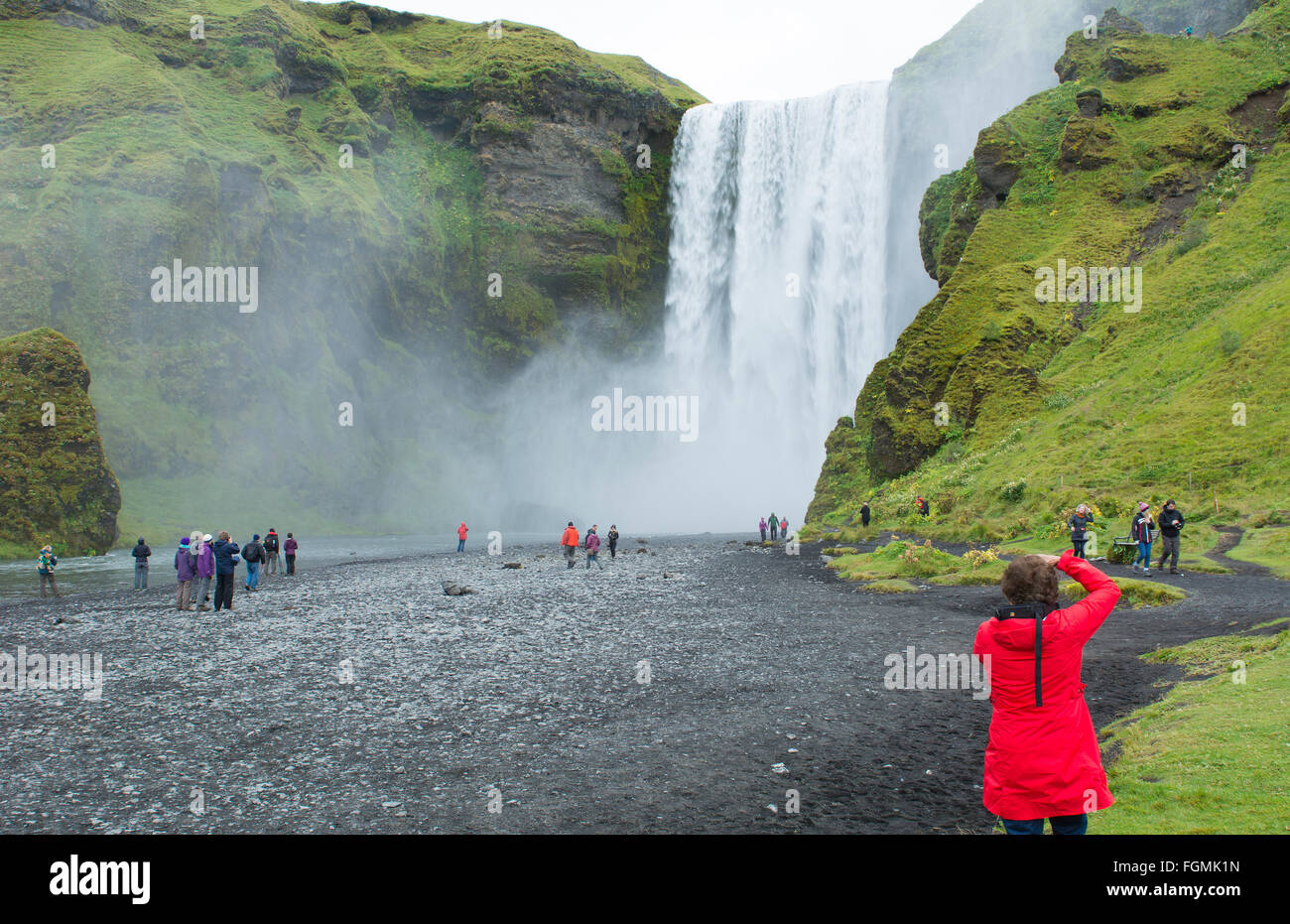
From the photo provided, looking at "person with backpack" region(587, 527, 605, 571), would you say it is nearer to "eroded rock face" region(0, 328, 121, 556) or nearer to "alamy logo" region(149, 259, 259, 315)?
"eroded rock face" region(0, 328, 121, 556)

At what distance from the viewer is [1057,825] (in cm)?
471

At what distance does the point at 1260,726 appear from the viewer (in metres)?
7.37

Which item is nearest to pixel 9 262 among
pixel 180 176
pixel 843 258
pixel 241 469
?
pixel 180 176

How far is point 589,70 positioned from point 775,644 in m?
86.2

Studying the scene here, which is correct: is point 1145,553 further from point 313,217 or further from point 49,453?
point 313,217

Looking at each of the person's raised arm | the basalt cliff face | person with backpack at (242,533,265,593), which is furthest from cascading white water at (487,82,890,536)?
the person's raised arm

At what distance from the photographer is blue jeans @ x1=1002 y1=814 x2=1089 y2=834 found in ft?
15.2

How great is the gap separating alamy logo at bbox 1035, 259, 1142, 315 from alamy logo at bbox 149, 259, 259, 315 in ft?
211

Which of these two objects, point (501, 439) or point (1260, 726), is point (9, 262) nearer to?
point (501, 439)

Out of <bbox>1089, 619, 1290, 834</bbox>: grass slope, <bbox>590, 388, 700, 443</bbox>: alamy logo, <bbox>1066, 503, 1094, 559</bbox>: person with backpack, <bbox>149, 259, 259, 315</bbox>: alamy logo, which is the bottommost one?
<bbox>1089, 619, 1290, 834</bbox>: grass slope

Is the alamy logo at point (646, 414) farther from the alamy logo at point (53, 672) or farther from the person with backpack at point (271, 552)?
the alamy logo at point (53, 672)
